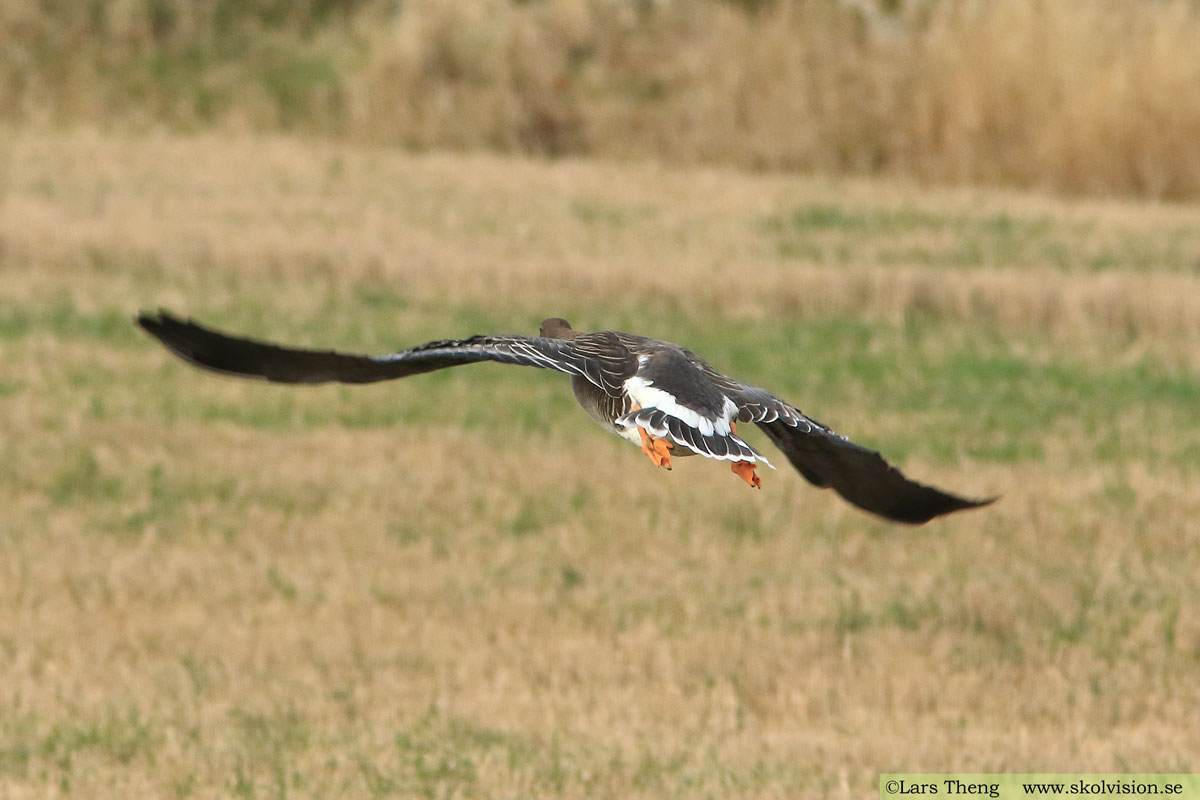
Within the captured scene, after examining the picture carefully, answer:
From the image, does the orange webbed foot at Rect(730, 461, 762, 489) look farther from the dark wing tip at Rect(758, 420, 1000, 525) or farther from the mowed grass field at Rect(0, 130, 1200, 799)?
the mowed grass field at Rect(0, 130, 1200, 799)

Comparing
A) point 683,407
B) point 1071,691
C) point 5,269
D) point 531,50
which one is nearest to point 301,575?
point 1071,691

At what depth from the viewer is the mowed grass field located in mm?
8086

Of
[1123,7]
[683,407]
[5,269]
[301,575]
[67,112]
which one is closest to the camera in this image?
[683,407]

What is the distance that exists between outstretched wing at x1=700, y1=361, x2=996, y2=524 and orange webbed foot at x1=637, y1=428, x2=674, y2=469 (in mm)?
443

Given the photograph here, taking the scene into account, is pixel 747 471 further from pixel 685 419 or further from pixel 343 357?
pixel 343 357

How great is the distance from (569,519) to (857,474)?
222 inches

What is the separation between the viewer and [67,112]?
2669 cm

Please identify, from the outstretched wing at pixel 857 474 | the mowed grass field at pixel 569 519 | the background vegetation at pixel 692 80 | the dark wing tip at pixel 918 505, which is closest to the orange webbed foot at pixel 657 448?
the outstretched wing at pixel 857 474

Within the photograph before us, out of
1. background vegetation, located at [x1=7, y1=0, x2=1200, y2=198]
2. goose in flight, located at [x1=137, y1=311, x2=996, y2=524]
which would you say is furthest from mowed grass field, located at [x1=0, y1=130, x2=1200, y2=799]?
background vegetation, located at [x1=7, y1=0, x2=1200, y2=198]

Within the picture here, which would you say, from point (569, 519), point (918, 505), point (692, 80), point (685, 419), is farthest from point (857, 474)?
point (692, 80)

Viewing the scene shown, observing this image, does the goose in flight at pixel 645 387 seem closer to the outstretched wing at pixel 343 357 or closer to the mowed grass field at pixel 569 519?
the outstretched wing at pixel 343 357

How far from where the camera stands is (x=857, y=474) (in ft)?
19.4

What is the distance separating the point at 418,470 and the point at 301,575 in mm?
2242

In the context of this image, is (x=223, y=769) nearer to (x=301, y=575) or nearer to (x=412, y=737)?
(x=412, y=737)
